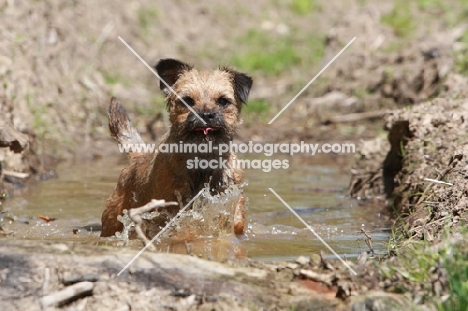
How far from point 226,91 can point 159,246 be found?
1.55 m

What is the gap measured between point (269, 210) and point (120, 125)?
1886 mm

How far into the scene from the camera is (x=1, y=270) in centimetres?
404

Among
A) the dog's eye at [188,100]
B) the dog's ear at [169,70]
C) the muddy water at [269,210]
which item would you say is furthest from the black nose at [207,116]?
the muddy water at [269,210]

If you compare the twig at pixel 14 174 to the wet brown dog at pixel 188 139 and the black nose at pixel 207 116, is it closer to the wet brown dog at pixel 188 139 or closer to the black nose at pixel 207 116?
the wet brown dog at pixel 188 139

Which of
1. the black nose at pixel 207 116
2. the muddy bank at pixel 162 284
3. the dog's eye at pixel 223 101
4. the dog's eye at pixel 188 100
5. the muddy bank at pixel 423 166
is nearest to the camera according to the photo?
the muddy bank at pixel 162 284

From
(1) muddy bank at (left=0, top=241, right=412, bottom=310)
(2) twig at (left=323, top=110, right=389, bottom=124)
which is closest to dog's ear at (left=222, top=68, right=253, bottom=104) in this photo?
(1) muddy bank at (left=0, top=241, right=412, bottom=310)

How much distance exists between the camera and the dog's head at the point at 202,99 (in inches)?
246

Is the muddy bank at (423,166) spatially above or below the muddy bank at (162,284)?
above

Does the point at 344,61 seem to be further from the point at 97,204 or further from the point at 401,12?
the point at 97,204

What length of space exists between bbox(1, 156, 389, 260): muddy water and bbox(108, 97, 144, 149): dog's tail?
2.97ft

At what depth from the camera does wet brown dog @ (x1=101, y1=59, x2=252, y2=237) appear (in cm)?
632

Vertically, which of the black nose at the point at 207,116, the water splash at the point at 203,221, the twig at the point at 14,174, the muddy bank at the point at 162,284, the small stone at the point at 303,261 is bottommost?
the muddy bank at the point at 162,284

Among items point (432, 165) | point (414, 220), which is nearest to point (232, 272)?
point (414, 220)

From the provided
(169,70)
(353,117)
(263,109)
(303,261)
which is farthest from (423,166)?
(263,109)
